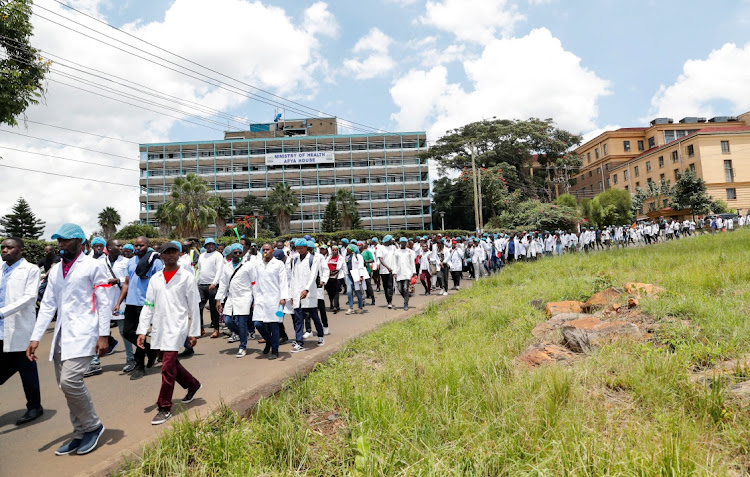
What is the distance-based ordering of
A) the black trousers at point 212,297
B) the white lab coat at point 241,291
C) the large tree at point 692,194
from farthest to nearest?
the large tree at point 692,194
the black trousers at point 212,297
the white lab coat at point 241,291

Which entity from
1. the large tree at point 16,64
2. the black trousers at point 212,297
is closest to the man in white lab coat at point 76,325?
the black trousers at point 212,297

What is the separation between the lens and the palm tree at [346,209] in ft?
168

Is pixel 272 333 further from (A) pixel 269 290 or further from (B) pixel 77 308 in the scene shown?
(B) pixel 77 308

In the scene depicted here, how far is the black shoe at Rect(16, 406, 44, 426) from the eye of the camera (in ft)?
14.0

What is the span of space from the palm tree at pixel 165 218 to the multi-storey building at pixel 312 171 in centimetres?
1115

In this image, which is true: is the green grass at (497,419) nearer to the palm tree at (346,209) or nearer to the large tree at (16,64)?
the large tree at (16,64)

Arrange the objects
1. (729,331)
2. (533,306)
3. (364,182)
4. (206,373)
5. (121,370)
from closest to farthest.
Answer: (729,331) < (206,373) < (121,370) < (533,306) < (364,182)

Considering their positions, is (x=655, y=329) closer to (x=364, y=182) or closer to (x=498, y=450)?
(x=498, y=450)

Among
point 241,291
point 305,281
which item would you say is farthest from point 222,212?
point 305,281

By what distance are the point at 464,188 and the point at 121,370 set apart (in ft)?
151

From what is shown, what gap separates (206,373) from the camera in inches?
227

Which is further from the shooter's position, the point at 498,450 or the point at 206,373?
the point at 206,373

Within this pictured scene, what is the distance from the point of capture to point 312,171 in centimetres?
6097

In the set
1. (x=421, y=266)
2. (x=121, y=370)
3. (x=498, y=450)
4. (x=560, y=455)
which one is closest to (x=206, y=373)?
(x=121, y=370)
